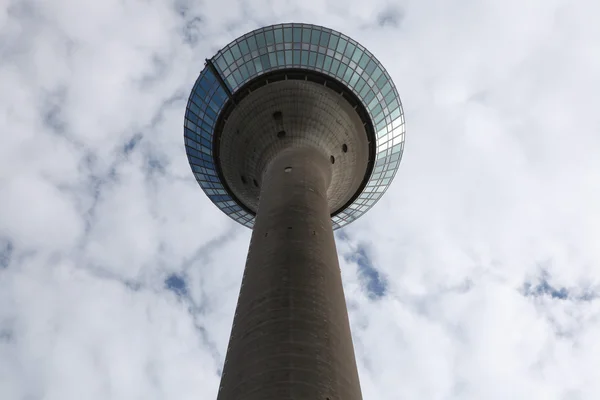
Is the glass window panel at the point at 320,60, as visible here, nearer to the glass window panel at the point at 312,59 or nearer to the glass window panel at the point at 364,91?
the glass window panel at the point at 312,59

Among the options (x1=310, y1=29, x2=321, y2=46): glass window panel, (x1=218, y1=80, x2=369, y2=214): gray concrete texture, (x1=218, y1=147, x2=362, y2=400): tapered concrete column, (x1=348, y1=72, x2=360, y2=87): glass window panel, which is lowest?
(x1=218, y1=147, x2=362, y2=400): tapered concrete column

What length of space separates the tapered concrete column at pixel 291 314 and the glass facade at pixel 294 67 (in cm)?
1259

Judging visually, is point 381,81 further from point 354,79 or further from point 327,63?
A: point 327,63

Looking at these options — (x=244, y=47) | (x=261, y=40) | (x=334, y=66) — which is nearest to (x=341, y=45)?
(x=334, y=66)

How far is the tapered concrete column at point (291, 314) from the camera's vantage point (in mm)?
15672

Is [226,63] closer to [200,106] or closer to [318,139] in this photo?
[200,106]

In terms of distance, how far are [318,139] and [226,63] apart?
399 inches

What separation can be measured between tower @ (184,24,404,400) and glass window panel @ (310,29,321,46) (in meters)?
0.08

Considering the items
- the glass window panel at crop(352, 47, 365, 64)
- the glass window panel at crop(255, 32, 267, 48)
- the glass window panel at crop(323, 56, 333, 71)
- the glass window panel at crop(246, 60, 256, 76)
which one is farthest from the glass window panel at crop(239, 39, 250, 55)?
the glass window panel at crop(352, 47, 365, 64)

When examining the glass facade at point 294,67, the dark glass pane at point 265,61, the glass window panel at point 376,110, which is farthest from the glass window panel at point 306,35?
the glass window panel at point 376,110

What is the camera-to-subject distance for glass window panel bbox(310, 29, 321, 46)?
35.3 metres

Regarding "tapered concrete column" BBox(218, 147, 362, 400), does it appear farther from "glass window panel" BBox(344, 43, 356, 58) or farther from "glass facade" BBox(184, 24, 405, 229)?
"glass window panel" BBox(344, 43, 356, 58)

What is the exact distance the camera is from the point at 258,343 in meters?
16.9

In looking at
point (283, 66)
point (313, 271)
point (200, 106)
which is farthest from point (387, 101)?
point (313, 271)
